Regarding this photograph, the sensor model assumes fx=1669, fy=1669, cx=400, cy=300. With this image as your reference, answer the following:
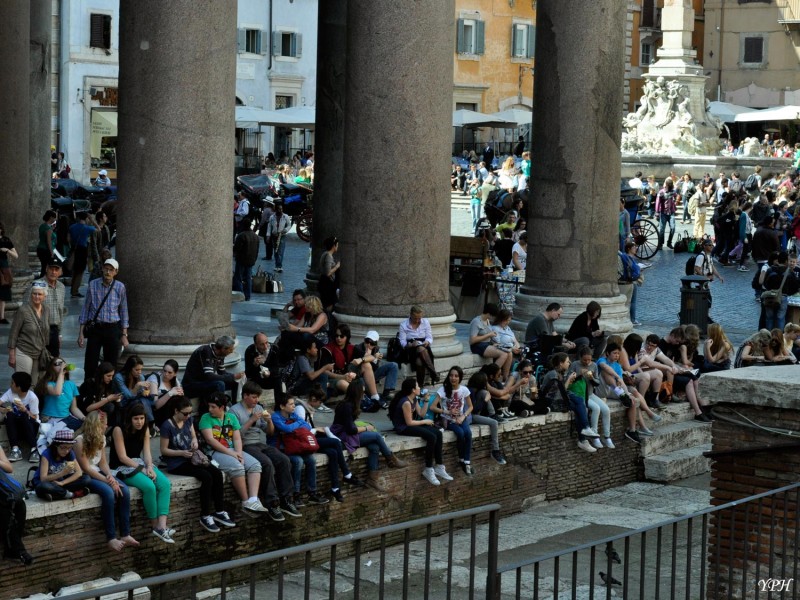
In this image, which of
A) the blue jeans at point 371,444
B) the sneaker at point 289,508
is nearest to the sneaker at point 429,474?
the blue jeans at point 371,444

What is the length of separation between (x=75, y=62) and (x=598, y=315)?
33780 mm

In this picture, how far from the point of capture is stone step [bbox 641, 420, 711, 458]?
15.7 meters

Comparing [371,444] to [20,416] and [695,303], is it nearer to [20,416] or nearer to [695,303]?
[20,416]

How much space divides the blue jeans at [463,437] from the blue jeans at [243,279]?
9.14 metres

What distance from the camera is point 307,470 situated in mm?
11914

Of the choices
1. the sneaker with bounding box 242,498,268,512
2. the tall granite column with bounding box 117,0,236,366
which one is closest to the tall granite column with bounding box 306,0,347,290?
the tall granite column with bounding box 117,0,236,366

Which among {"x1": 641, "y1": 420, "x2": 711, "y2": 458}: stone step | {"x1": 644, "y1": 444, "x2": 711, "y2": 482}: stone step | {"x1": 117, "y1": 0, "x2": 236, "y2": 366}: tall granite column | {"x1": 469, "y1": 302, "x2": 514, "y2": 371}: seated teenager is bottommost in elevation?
{"x1": 644, "y1": 444, "x2": 711, "y2": 482}: stone step

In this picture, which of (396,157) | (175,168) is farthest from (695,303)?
(175,168)

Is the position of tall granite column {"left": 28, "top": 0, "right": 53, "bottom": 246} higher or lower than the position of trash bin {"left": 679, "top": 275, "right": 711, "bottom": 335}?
higher

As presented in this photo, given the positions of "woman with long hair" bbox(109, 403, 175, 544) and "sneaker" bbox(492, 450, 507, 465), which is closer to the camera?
"woman with long hair" bbox(109, 403, 175, 544)

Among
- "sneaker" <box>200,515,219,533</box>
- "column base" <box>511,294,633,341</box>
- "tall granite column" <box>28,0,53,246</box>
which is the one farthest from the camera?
"tall granite column" <box>28,0,53,246</box>

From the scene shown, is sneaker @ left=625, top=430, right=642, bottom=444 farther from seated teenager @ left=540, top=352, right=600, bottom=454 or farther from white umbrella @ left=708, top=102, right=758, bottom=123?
white umbrella @ left=708, top=102, right=758, bottom=123

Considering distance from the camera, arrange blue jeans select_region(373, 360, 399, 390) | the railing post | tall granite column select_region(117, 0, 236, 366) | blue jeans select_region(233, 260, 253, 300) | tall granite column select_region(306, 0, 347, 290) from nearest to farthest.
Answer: the railing post < tall granite column select_region(117, 0, 236, 366) < blue jeans select_region(373, 360, 399, 390) < tall granite column select_region(306, 0, 347, 290) < blue jeans select_region(233, 260, 253, 300)

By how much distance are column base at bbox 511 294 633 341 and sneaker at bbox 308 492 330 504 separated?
17.2ft
